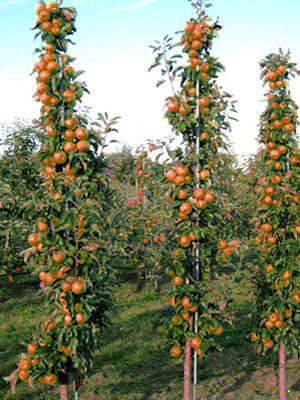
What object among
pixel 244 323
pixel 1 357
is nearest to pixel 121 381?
pixel 1 357

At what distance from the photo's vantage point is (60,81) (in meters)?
4.33

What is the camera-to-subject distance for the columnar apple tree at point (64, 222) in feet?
13.6

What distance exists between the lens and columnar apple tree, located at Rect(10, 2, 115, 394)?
4156 mm

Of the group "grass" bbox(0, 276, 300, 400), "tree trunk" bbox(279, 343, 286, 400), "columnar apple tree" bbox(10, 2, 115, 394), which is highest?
"columnar apple tree" bbox(10, 2, 115, 394)

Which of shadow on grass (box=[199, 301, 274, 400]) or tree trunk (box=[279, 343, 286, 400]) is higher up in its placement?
tree trunk (box=[279, 343, 286, 400])

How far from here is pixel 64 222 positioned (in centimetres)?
414

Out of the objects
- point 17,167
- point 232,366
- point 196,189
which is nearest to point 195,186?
point 196,189

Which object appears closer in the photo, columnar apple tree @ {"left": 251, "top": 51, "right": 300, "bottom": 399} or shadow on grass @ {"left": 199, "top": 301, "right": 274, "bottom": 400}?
columnar apple tree @ {"left": 251, "top": 51, "right": 300, "bottom": 399}

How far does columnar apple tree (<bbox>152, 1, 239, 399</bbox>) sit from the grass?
2.64 ft

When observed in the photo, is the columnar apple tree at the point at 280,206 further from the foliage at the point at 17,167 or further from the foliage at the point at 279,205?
the foliage at the point at 17,167

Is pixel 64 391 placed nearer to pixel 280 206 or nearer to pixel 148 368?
pixel 148 368

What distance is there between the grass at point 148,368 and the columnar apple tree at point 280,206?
645 millimetres

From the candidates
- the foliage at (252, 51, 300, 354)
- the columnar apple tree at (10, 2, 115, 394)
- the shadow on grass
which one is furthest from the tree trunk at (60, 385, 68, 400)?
the foliage at (252, 51, 300, 354)

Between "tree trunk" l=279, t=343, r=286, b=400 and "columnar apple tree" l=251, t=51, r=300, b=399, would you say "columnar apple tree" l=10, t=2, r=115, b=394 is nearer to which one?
"columnar apple tree" l=251, t=51, r=300, b=399
